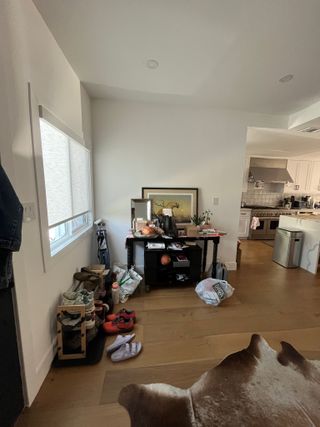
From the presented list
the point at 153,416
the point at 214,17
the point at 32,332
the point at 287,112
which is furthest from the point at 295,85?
the point at 32,332

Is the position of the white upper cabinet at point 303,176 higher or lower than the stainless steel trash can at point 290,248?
higher

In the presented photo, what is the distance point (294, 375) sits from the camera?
1360mm

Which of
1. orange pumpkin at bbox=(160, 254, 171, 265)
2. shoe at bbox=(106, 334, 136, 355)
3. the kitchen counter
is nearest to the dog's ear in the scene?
shoe at bbox=(106, 334, 136, 355)

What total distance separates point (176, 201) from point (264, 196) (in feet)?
13.2

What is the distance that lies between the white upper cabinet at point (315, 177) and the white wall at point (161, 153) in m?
3.68

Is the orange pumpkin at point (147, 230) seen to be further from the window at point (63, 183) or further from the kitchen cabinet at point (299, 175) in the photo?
the kitchen cabinet at point (299, 175)

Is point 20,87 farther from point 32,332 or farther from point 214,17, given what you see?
point 32,332

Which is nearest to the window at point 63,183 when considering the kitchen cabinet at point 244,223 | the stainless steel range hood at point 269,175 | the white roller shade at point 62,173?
the white roller shade at point 62,173

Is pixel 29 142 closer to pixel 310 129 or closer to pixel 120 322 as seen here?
pixel 120 322

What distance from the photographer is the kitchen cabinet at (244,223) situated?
4.86m

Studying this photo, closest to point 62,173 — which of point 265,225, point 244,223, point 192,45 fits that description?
point 192,45

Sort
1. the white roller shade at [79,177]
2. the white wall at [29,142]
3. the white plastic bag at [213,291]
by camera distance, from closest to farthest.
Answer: the white wall at [29,142]
the white roller shade at [79,177]
the white plastic bag at [213,291]

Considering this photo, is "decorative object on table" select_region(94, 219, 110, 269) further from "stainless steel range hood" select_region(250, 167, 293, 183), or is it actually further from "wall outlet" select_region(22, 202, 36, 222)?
"stainless steel range hood" select_region(250, 167, 293, 183)

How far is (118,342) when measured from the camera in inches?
62.6
